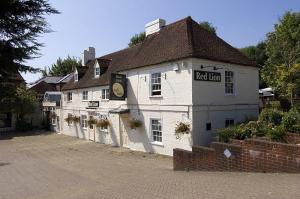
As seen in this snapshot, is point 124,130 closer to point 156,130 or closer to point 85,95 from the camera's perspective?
point 156,130

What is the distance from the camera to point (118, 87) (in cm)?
2189

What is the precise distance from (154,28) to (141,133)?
26.4 ft

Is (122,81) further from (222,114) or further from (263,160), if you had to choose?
(263,160)

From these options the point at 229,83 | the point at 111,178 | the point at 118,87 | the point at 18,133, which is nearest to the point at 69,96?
the point at 18,133

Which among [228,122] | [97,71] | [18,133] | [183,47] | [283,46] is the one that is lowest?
[18,133]

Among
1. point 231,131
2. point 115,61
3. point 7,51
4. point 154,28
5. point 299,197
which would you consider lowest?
point 299,197

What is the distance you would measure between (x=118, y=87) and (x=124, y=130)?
336 cm

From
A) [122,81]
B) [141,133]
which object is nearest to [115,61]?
[122,81]

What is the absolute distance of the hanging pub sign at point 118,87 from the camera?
70.4 ft

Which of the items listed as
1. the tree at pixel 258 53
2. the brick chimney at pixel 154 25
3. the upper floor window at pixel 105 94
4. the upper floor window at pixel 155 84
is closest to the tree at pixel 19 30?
the upper floor window at pixel 155 84

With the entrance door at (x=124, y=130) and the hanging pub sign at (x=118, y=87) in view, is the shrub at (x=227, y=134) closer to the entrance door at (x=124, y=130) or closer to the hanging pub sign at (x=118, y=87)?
the hanging pub sign at (x=118, y=87)

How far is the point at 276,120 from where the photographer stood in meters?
13.8

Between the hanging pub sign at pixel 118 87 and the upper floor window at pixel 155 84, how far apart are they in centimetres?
268

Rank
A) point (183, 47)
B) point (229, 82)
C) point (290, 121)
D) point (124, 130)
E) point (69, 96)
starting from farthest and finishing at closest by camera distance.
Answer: point (69, 96) → point (124, 130) → point (229, 82) → point (183, 47) → point (290, 121)
